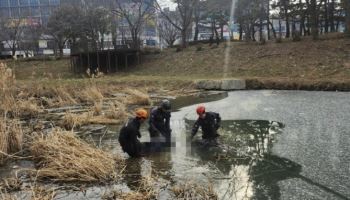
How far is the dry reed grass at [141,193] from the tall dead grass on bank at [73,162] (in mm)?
745

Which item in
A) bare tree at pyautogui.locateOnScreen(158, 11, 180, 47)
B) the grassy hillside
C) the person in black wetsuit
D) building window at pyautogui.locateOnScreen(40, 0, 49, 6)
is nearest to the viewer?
the person in black wetsuit

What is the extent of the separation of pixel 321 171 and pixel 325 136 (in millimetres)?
2608

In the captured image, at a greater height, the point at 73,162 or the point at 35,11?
the point at 35,11

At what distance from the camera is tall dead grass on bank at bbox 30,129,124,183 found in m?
7.42

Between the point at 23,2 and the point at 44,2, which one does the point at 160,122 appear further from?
the point at 23,2

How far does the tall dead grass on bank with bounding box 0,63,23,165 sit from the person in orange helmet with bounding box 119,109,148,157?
7.86 feet

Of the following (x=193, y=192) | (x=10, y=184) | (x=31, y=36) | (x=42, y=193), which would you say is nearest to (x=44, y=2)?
(x=31, y=36)

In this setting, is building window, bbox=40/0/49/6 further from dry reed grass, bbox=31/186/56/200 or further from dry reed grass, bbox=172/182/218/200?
dry reed grass, bbox=172/182/218/200

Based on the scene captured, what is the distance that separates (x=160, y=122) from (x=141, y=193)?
316cm

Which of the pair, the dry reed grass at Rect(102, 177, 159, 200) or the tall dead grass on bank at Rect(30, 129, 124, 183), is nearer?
the dry reed grass at Rect(102, 177, 159, 200)

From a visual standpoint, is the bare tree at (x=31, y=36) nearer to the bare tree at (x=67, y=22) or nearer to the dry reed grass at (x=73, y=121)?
the bare tree at (x=67, y=22)

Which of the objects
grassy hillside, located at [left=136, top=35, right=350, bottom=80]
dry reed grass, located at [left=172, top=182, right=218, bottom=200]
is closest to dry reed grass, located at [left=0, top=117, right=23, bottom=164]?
dry reed grass, located at [left=172, top=182, right=218, bottom=200]

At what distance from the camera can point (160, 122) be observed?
9.52 meters

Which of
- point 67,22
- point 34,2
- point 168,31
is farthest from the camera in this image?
point 34,2
